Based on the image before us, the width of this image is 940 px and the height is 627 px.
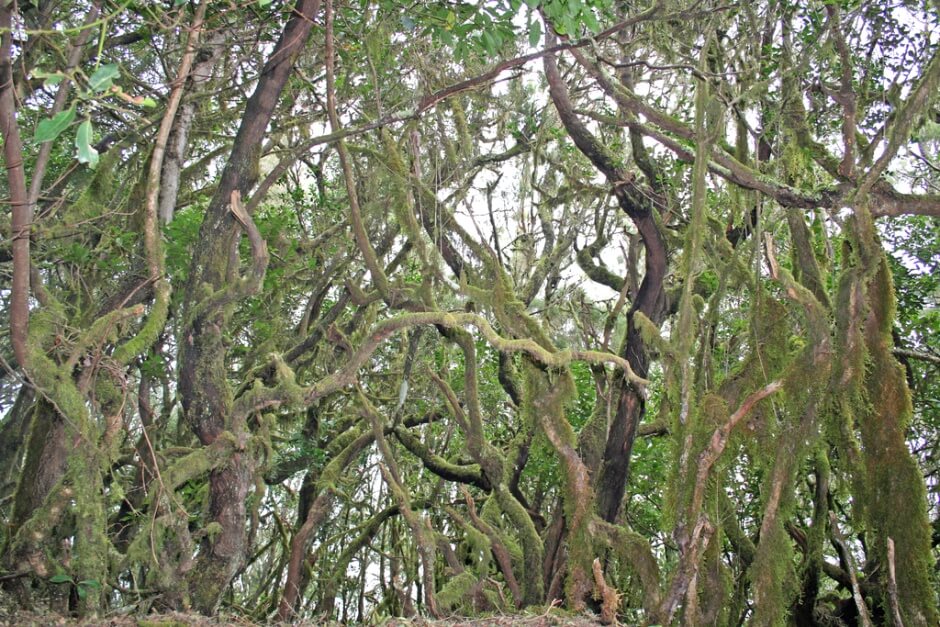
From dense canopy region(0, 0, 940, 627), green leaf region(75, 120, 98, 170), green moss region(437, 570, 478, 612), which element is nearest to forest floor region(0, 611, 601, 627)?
dense canopy region(0, 0, 940, 627)

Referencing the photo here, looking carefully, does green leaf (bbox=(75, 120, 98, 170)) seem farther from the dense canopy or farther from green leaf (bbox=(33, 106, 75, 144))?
the dense canopy

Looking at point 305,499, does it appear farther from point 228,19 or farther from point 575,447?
point 228,19

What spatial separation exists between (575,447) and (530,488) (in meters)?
2.69

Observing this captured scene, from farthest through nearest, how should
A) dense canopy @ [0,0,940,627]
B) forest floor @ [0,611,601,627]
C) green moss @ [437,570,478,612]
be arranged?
green moss @ [437,570,478,612], dense canopy @ [0,0,940,627], forest floor @ [0,611,601,627]

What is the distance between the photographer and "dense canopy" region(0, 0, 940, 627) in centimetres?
473

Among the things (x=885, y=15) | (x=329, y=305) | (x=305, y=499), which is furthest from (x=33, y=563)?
(x=885, y=15)

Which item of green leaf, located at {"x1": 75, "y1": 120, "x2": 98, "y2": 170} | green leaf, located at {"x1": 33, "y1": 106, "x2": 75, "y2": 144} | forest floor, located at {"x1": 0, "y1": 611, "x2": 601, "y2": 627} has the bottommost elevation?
forest floor, located at {"x1": 0, "y1": 611, "x2": 601, "y2": 627}

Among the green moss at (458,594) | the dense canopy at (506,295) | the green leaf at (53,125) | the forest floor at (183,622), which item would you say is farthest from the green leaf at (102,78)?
the green moss at (458,594)

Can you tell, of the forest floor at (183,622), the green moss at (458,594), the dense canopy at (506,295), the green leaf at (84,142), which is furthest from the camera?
the green moss at (458,594)

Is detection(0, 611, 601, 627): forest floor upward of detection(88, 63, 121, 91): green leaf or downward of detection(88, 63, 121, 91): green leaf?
downward

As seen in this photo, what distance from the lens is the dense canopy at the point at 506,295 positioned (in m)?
4.73

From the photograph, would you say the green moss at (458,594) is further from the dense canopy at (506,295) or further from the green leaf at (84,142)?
the green leaf at (84,142)

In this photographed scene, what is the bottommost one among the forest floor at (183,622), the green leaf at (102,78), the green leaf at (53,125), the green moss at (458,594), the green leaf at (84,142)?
the forest floor at (183,622)

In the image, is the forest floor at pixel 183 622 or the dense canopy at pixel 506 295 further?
the dense canopy at pixel 506 295
